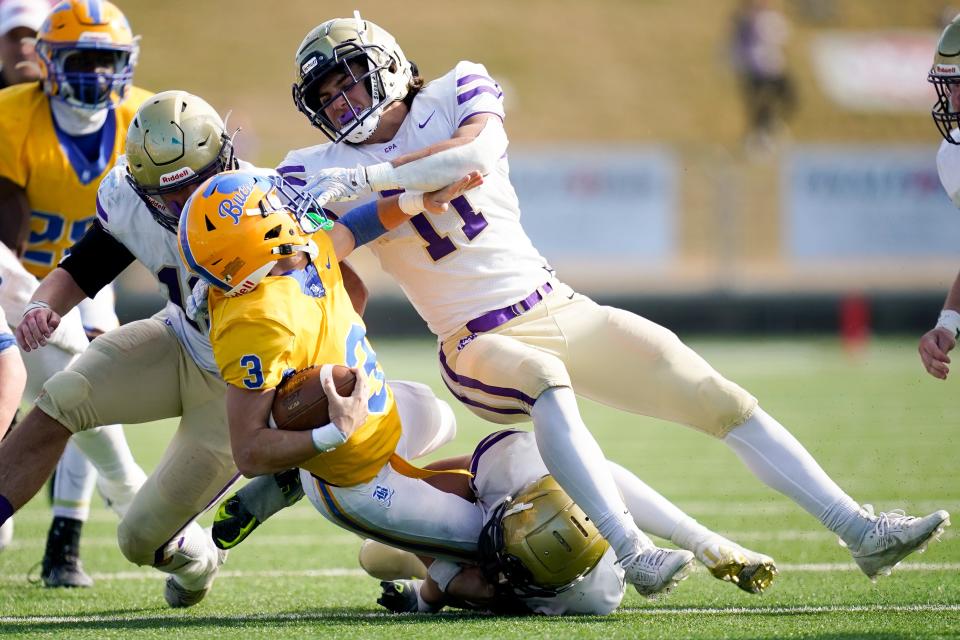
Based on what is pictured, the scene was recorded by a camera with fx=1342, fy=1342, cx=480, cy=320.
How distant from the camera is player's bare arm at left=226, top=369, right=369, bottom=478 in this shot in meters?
3.44

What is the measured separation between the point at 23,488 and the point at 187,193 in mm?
938

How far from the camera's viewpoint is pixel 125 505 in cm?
449

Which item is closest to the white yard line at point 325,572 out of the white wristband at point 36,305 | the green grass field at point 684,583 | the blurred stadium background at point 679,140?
the green grass field at point 684,583

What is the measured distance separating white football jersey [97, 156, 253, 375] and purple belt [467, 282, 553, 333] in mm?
802

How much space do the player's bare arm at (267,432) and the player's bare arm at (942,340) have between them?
1646 millimetres

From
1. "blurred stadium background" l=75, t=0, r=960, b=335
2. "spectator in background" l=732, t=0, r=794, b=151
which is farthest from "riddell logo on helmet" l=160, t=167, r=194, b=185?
"spectator in background" l=732, t=0, r=794, b=151

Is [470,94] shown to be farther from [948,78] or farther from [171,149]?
[948,78]

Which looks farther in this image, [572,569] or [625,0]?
[625,0]

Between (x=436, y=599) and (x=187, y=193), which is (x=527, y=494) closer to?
(x=436, y=599)

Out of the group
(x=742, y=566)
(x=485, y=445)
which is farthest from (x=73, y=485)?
(x=742, y=566)

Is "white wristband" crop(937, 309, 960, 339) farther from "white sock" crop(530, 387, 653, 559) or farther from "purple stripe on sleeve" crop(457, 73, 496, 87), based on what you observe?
"purple stripe on sleeve" crop(457, 73, 496, 87)

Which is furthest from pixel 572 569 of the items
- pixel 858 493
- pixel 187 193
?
pixel 858 493

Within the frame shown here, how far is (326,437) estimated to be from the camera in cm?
344

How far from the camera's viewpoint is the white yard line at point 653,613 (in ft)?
11.8
